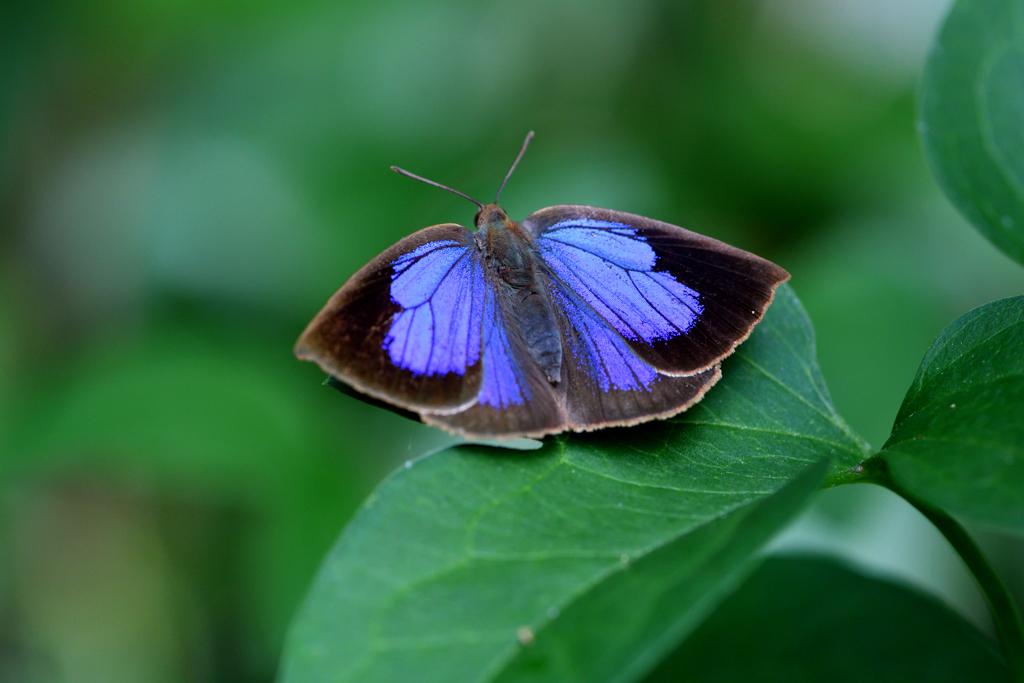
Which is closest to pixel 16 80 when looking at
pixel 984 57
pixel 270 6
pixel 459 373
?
pixel 270 6

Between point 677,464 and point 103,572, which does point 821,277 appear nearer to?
point 677,464

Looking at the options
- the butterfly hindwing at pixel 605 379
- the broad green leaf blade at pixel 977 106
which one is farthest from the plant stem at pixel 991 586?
the broad green leaf blade at pixel 977 106

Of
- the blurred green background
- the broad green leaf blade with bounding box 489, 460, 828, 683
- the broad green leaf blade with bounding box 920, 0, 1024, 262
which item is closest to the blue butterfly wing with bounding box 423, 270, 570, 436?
the broad green leaf blade with bounding box 489, 460, 828, 683

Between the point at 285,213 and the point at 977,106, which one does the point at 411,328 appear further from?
the point at 285,213

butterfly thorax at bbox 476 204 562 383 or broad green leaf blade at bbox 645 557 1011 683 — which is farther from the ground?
butterfly thorax at bbox 476 204 562 383

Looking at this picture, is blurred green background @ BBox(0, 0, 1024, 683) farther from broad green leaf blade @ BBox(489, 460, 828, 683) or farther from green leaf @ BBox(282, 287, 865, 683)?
broad green leaf blade @ BBox(489, 460, 828, 683)

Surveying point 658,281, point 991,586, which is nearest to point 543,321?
point 658,281
